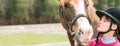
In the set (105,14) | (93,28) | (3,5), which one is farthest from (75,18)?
(3,5)

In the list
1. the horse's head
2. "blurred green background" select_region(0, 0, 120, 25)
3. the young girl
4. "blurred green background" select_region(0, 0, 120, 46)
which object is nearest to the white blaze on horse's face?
the horse's head

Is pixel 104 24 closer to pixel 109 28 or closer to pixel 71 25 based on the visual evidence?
pixel 109 28

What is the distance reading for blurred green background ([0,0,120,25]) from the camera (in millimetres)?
36531

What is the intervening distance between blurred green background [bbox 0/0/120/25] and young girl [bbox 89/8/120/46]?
33000mm

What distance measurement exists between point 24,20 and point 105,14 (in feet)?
115

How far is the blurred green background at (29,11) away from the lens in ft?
120

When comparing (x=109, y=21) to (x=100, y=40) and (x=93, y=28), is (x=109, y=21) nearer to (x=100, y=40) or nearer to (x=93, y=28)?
(x=100, y=40)

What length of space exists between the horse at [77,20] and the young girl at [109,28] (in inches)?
54.9

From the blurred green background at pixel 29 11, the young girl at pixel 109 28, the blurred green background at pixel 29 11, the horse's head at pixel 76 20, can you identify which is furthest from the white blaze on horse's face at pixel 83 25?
the blurred green background at pixel 29 11

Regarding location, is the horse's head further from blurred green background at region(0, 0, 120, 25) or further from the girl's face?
blurred green background at region(0, 0, 120, 25)

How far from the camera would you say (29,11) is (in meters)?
37.9

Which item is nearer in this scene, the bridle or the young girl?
the young girl

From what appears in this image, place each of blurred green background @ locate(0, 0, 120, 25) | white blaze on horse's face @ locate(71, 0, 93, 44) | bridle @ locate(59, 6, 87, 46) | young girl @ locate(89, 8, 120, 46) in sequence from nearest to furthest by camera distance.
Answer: young girl @ locate(89, 8, 120, 46) → white blaze on horse's face @ locate(71, 0, 93, 44) → bridle @ locate(59, 6, 87, 46) → blurred green background @ locate(0, 0, 120, 25)

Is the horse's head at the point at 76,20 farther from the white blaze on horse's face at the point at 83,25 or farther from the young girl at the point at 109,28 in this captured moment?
the young girl at the point at 109,28
